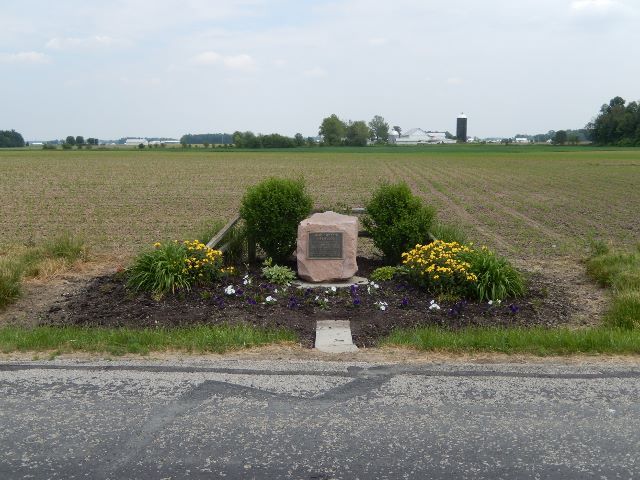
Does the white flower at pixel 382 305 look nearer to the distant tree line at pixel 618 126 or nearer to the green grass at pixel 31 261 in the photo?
the green grass at pixel 31 261

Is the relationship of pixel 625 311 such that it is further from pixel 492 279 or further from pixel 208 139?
pixel 208 139

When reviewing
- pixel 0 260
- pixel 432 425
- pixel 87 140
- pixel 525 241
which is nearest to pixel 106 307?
pixel 0 260

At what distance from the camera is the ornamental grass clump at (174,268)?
850 cm

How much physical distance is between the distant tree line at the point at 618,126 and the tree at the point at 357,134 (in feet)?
168

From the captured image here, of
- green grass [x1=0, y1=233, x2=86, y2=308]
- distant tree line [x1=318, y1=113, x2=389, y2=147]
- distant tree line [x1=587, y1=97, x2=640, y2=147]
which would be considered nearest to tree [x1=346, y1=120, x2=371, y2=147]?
distant tree line [x1=318, y1=113, x2=389, y2=147]

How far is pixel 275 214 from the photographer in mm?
10203

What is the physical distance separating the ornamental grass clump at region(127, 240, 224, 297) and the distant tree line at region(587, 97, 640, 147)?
399 ft

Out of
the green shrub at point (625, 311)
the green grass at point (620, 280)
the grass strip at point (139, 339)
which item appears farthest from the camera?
the green grass at point (620, 280)

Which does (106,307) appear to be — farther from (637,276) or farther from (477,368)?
(637,276)

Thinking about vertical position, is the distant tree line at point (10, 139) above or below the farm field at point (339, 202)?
above

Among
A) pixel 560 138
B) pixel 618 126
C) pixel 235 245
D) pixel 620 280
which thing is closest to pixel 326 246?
pixel 235 245

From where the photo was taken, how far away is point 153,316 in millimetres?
7680

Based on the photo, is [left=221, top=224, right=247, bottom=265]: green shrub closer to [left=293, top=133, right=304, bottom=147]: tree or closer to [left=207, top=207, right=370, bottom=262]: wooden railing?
[left=207, top=207, right=370, bottom=262]: wooden railing

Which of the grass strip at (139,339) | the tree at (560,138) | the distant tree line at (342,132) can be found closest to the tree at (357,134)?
the distant tree line at (342,132)
